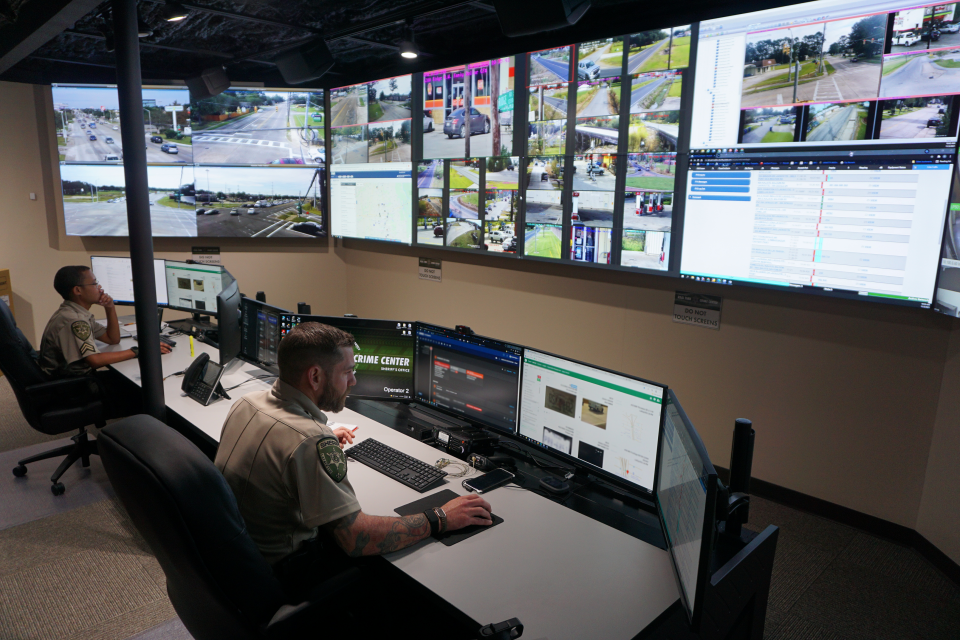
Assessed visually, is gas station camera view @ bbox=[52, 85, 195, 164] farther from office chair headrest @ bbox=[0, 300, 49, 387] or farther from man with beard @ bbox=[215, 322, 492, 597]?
man with beard @ bbox=[215, 322, 492, 597]

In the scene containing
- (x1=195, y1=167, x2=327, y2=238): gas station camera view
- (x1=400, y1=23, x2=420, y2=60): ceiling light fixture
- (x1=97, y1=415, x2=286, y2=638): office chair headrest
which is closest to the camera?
(x1=97, y1=415, x2=286, y2=638): office chair headrest

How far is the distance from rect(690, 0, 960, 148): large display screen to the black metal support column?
8.71ft

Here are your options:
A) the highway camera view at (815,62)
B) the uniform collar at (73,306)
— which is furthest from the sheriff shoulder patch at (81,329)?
the highway camera view at (815,62)

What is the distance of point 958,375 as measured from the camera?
97.0 inches

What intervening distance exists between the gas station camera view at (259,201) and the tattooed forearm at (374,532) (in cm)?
444

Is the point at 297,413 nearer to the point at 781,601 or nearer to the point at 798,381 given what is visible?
the point at 781,601

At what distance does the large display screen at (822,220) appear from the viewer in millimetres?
2480

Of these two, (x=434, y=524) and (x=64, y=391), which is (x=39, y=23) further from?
(x=434, y=524)

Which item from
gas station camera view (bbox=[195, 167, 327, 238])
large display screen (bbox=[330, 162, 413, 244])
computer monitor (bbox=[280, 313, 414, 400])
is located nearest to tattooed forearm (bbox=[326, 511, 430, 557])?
computer monitor (bbox=[280, 313, 414, 400])

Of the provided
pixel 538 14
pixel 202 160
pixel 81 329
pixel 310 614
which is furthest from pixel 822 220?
pixel 202 160

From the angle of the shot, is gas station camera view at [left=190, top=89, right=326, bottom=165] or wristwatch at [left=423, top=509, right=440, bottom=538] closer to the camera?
wristwatch at [left=423, top=509, right=440, bottom=538]

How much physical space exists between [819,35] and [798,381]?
5.48 feet

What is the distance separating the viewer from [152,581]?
2.49 metres

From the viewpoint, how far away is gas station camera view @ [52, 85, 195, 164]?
16.5ft
